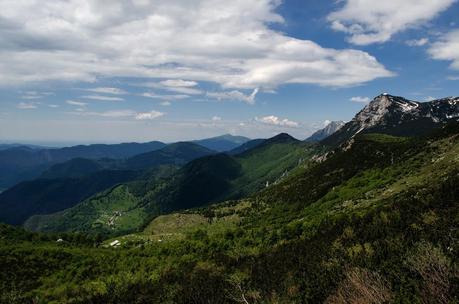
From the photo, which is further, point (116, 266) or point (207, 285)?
point (116, 266)

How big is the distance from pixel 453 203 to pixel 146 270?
10554 cm

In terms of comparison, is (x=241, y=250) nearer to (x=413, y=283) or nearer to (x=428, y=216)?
(x=428, y=216)

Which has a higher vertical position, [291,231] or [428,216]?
[428,216]

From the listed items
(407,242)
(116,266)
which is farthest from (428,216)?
(116,266)

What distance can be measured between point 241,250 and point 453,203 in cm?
7291

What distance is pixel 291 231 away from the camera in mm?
124188

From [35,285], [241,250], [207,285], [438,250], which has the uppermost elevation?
[438,250]

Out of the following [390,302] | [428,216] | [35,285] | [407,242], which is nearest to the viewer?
[390,302]

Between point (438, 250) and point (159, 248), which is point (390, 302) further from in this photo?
A: point (159, 248)

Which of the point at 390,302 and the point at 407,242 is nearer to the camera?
the point at 390,302

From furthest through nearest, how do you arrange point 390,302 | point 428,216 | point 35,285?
point 35,285, point 428,216, point 390,302

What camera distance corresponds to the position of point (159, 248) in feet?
559

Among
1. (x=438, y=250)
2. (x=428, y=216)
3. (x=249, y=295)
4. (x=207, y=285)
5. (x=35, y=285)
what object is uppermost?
(x=438, y=250)

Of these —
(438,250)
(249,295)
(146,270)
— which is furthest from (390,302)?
(146,270)
